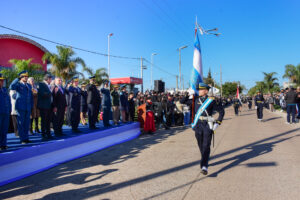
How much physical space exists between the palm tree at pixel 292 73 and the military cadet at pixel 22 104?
148 ft

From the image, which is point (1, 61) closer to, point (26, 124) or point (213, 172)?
point (26, 124)

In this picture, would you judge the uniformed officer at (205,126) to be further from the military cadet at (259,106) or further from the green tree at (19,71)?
the green tree at (19,71)

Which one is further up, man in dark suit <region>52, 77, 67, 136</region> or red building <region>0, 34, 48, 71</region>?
red building <region>0, 34, 48, 71</region>

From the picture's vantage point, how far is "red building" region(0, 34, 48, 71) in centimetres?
2073

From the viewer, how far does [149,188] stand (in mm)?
3922

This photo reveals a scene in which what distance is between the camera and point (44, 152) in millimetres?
5117

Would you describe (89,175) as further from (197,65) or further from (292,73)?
(292,73)

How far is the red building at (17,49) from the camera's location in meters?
20.7

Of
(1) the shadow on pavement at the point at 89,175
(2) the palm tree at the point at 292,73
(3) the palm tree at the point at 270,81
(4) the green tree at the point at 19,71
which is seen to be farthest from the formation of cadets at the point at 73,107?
(3) the palm tree at the point at 270,81

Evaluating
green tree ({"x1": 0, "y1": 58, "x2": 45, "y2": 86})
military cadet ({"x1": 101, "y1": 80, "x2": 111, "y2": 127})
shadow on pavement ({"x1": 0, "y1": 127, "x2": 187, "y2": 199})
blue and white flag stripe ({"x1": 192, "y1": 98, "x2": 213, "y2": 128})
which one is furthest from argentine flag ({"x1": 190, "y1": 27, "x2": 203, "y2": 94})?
green tree ({"x1": 0, "y1": 58, "x2": 45, "y2": 86})

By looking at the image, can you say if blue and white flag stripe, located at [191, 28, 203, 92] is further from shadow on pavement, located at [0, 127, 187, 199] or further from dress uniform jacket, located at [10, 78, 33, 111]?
dress uniform jacket, located at [10, 78, 33, 111]

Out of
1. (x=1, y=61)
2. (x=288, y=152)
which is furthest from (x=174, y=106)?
(x=1, y=61)

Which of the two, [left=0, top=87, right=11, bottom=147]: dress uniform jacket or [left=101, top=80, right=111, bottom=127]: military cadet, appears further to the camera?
[left=101, top=80, right=111, bottom=127]: military cadet

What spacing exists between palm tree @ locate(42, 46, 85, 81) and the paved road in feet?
57.3
